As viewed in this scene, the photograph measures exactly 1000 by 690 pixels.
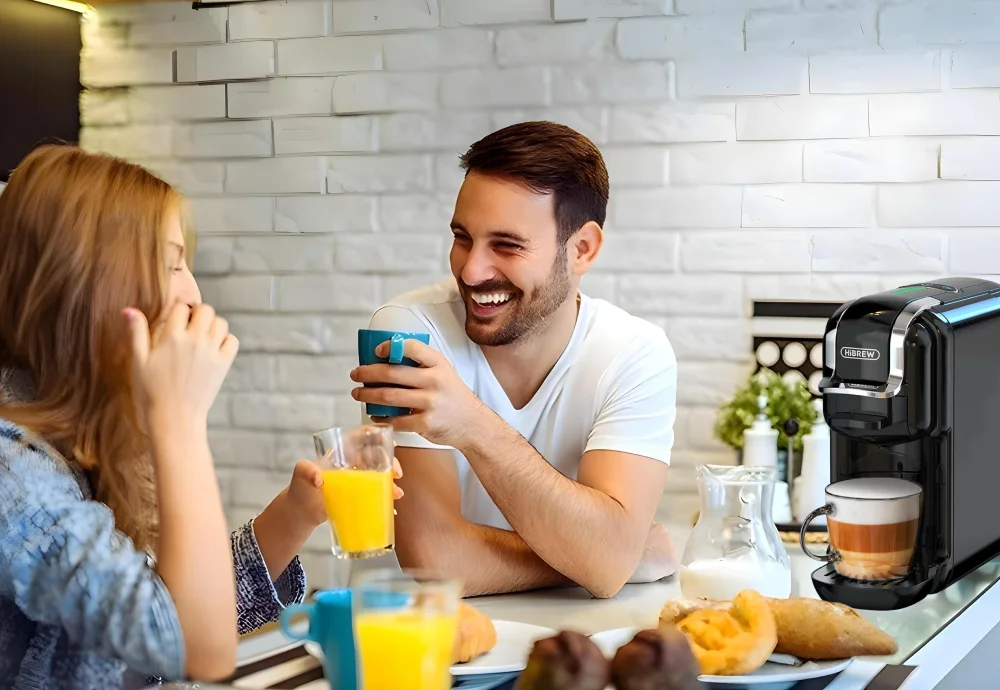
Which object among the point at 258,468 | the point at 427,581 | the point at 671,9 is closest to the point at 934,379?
the point at 427,581

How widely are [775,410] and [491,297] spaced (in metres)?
0.93

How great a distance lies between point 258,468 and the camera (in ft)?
10.1

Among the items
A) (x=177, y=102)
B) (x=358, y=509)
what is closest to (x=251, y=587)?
(x=358, y=509)

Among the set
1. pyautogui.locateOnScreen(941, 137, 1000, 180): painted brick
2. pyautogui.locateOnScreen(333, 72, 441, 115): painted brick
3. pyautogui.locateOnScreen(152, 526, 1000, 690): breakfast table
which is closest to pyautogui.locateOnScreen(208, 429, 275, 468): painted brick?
pyautogui.locateOnScreen(333, 72, 441, 115): painted brick

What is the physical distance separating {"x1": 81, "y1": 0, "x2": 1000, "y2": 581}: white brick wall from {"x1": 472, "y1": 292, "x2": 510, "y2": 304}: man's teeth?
888 millimetres

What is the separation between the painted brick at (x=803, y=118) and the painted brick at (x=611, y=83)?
0.66 feet

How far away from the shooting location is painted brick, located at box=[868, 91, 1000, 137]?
8.38 ft

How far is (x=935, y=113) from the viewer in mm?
2580

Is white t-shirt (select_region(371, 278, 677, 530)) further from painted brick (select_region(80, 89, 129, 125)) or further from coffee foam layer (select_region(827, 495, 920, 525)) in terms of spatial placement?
painted brick (select_region(80, 89, 129, 125))

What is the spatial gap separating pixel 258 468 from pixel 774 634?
2132 millimetres

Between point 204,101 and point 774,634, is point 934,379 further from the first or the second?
point 204,101

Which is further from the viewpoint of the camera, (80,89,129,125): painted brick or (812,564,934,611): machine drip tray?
(80,89,129,125): painted brick

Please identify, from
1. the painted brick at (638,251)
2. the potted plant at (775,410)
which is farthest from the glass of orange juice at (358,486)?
the painted brick at (638,251)

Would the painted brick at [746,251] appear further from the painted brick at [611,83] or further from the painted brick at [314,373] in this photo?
the painted brick at [314,373]
